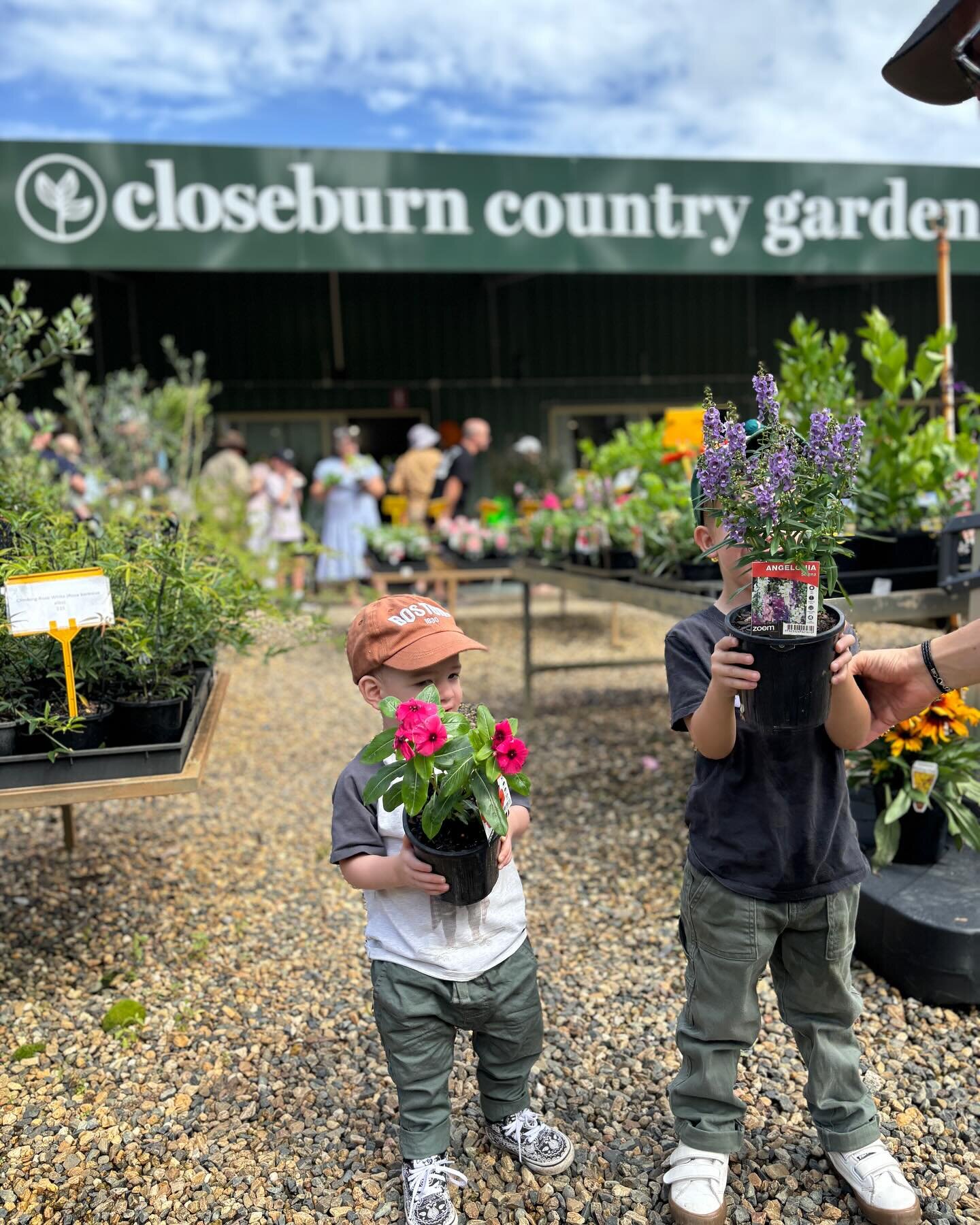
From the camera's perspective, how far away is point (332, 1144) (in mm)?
2080

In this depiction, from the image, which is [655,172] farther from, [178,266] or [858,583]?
[858,583]

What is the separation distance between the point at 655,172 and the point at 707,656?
27.6 ft

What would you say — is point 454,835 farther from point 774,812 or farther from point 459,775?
point 774,812

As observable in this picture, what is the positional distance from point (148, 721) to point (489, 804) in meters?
1.22

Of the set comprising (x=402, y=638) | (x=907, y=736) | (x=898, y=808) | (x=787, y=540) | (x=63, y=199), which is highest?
(x=63, y=199)

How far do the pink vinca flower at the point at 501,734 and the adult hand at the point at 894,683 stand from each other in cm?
61

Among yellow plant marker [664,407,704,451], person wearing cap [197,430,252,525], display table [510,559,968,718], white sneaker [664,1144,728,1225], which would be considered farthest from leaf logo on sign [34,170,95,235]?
white sneaker [664,1144,728,1225]

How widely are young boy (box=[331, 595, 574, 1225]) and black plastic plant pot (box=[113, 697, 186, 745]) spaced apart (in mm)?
817

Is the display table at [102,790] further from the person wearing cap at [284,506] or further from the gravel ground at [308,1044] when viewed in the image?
the person wearing cap at [284,506]

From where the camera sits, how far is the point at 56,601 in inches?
88.9

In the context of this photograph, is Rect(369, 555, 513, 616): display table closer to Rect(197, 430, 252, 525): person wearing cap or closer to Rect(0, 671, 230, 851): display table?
Rect(197, 430, 252, 525): person wearing cap

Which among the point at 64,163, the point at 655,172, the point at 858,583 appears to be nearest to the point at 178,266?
the point at 64,163

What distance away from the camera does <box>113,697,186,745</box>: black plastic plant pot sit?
2477 millimetres

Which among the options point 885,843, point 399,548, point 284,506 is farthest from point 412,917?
point 284,506
